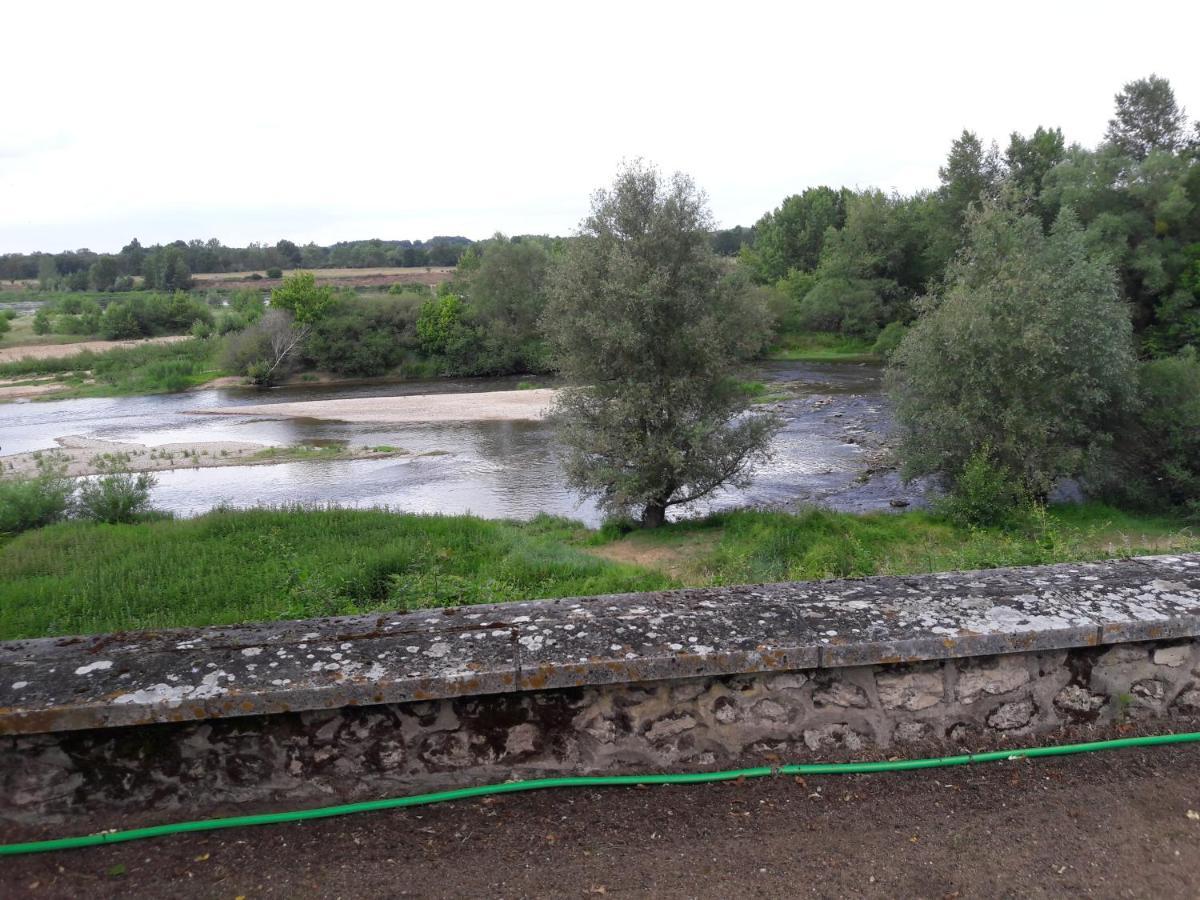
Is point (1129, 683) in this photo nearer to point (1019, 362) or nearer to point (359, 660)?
point (359, 660)

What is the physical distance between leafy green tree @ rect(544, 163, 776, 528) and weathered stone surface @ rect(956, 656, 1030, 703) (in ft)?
47.9

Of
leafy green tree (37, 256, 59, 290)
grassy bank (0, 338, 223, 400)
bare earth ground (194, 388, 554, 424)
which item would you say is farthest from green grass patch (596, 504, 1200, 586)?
leafy green tree (37, 256, 59, 290)

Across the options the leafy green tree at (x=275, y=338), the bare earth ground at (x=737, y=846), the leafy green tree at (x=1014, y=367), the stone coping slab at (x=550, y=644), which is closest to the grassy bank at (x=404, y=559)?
the leafy green tree at (x=1014, y=367)

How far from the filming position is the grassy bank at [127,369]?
169ft

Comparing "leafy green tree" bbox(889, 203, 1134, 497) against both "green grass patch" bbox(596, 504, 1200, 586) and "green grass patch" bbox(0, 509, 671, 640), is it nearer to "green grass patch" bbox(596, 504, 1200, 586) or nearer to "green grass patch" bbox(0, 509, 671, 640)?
"green grass patch" bbox(596, 504, 1200, 586)

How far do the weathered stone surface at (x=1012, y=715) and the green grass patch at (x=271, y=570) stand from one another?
164 inches

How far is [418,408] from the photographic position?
41.8 metres

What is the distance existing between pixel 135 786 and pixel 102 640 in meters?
0.74

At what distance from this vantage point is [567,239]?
755 inches

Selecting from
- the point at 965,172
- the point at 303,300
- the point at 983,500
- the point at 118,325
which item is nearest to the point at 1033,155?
the point at 965,172

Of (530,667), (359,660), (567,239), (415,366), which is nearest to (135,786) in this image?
(359,660)

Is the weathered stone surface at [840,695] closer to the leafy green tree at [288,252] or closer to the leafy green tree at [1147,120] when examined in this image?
the leafy green tree at [1147,120]

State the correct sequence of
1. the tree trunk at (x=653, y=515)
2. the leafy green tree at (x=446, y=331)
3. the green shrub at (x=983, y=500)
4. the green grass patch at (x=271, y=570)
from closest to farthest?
the green grass patch at (x=271, y=570)
the green shrub at (x=983, y=500)
the tree trunk at (x=653, y=515)
the leafy green tree at (x=446, y=331)

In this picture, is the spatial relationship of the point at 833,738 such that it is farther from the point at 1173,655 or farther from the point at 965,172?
the point at 965,172
